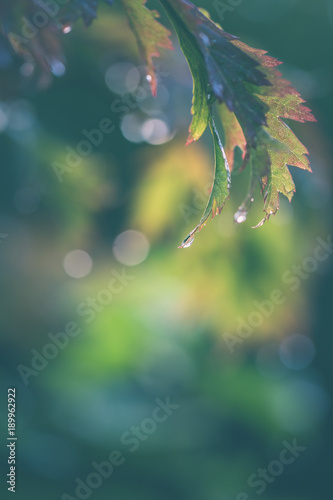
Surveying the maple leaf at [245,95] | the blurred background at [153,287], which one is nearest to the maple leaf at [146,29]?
the maple leaf at [245,95]

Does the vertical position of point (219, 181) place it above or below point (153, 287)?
above

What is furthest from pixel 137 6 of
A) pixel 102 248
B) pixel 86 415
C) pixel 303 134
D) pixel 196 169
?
pixel 86 415

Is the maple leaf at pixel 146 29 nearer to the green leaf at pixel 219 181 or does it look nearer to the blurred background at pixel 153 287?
the green leaf at pixel 219 181

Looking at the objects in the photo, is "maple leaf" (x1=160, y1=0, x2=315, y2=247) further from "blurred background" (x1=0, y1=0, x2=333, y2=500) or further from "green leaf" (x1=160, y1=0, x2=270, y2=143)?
"blurred background" (x1=0, y1=0, x2=333, y2=500)

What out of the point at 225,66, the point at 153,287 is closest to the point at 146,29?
the point at 225,66

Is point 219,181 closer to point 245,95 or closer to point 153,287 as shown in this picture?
point 245,95

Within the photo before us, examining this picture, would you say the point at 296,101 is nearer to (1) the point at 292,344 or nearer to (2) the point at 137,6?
(2) the point at 137,6
